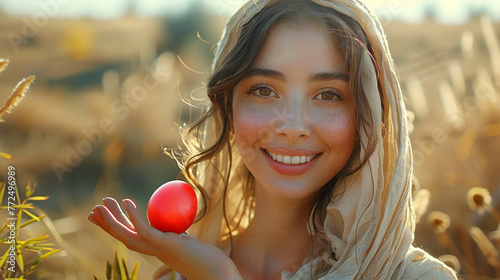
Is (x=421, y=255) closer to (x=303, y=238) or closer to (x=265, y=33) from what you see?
(x=303, y=238)

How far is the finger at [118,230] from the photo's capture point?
58.6 inches

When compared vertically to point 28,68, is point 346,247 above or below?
below

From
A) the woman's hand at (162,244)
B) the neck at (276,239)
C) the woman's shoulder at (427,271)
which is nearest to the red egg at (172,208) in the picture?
the woman's hand at (162,244)

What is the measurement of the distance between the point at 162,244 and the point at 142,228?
76mm

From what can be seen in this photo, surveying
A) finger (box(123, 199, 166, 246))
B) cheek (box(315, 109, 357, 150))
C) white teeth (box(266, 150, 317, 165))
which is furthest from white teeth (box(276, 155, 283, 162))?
finger (box(123, 199, 166, 246))

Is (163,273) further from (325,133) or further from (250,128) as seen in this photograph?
(325,133)

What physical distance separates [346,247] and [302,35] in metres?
0.64

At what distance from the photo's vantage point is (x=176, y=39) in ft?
20.6

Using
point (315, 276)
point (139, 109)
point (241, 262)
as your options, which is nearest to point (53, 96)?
point (139, 109)

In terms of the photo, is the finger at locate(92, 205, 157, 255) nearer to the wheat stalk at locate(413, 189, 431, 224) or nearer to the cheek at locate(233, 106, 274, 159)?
the cheek at locate(233, 106, 274, 159)

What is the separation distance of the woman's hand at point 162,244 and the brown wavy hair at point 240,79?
386 millimetres

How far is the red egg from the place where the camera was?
165 cm

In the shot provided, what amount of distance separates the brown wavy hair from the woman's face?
3 centimetres

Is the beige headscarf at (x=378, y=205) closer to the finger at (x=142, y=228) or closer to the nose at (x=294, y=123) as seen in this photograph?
the nose at (x=294, y=123)
